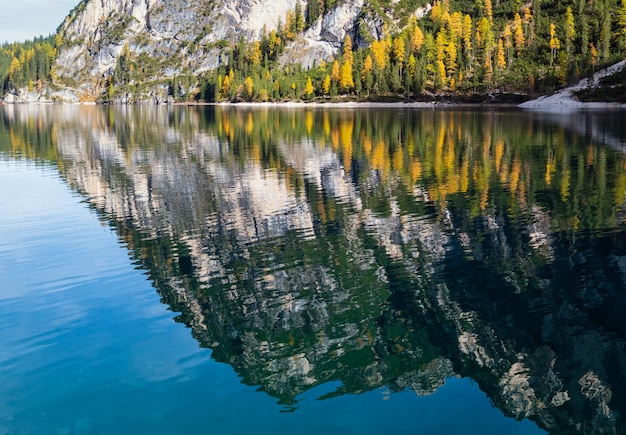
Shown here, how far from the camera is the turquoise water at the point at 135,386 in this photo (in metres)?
11.7

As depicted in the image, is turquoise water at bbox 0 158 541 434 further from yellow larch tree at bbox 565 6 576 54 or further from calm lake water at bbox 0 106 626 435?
yellow larch tree at bbox 565 6 576 54

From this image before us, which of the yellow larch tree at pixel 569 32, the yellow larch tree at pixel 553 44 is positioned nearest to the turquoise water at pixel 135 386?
the yellow larch tree at pixel 569 32

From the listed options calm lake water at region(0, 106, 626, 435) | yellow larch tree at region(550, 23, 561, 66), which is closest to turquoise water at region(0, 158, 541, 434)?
calm lake water at region(0, 106, 626, 435)

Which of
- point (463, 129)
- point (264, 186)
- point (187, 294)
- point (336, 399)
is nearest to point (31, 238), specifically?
point (187, 294)

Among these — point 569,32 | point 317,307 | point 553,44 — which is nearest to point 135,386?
point 317,307

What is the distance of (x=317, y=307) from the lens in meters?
17.5

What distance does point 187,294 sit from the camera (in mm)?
19094

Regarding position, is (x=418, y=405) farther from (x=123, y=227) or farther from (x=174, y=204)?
(x=174, y=204)

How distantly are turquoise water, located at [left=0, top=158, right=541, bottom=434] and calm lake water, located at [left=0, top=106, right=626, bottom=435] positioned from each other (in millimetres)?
58

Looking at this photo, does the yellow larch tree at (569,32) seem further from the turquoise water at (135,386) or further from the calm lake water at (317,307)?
the turquoise water at (135,386)

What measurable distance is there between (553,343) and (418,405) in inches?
193

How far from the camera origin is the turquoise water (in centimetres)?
1167

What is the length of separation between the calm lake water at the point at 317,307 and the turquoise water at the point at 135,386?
6cm

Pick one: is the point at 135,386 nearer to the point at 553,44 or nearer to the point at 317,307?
the point at 317,307
